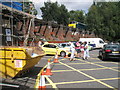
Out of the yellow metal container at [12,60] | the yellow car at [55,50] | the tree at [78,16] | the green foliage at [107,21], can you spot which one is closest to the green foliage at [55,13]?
the green foliage at [107,21]

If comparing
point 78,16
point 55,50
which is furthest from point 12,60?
point 78,16

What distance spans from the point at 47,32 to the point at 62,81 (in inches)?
980

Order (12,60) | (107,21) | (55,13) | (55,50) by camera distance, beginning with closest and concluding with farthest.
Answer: (12,60) → (55,50) → (107,21) → (55,13)

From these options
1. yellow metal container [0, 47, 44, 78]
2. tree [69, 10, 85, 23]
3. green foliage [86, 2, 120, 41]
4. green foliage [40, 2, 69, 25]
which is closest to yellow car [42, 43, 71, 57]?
yellow metal container [0, 47, 44, 78]

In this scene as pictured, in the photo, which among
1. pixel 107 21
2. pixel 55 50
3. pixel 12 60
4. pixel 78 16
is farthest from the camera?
pixel 78 16

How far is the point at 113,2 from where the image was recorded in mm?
46250

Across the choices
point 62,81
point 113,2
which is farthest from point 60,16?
point 62,81

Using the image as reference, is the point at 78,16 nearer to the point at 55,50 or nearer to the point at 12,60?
the point at 55,50

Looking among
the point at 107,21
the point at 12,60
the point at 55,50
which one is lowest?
the point at 12,60

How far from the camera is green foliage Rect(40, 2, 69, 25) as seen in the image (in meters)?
55.8

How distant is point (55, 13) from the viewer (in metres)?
57.2

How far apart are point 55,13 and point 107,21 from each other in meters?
22.9

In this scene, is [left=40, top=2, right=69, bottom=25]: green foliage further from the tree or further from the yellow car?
the yellow car

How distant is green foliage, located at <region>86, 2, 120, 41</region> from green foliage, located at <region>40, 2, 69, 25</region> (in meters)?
11.8
